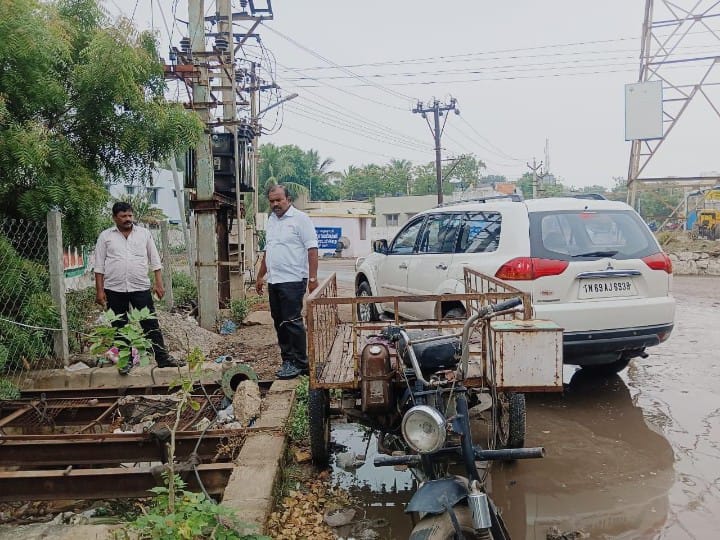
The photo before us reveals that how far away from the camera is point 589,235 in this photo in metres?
5.23

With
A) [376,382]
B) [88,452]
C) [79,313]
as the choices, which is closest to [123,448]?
[88,452]

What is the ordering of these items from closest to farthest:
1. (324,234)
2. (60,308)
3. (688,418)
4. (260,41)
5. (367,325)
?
(367,325) < (688,418) < (60,308) < (260,41) < (324,234)

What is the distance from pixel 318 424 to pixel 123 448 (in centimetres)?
135

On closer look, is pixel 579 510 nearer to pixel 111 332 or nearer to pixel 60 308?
pixel 111 332

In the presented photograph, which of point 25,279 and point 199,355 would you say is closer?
point 199,355

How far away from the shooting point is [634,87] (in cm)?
1677

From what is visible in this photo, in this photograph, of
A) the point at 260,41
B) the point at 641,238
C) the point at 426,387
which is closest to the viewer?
the point at 426,387

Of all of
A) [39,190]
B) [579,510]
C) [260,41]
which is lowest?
[579,510]

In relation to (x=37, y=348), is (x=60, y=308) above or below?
above

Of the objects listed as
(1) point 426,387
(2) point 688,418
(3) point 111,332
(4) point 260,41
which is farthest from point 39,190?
(4) point 260,41

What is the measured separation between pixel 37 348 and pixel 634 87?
16.4m

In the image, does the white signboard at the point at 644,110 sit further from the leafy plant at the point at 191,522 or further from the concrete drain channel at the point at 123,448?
the leafy plant at the point at 191,522

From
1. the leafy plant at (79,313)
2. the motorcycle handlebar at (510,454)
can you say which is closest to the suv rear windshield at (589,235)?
the motorcycle handlebar at (510,454)

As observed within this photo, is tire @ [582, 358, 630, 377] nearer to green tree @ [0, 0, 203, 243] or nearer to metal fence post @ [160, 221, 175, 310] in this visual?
green tree @ [0, 0, 203, 243]
